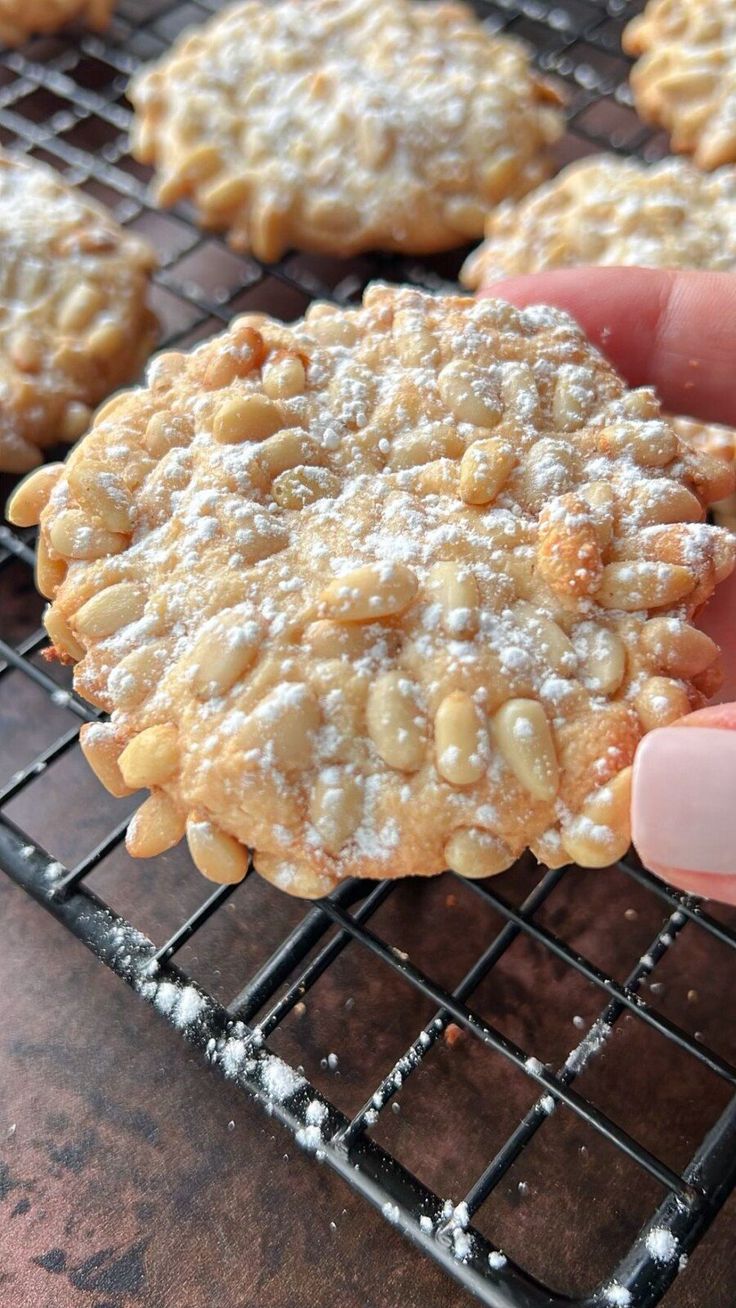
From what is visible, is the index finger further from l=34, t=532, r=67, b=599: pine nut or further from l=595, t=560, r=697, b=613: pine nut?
l=34, t=532, r=67, b=599: pine nut

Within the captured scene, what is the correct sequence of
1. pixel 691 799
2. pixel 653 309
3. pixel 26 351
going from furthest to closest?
1. pixel 26 351
2. pixel 653 309
3. pixel 691 799

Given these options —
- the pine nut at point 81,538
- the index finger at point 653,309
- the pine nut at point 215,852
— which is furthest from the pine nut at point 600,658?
the index finger at point 653,309

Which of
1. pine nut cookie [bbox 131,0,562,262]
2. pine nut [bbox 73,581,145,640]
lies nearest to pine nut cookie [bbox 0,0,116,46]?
pine nut cookie [bbox 131,0,562,262]

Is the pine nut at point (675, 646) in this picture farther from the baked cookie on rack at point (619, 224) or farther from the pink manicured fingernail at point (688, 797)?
the baked cookie on rack at point (619, 224)

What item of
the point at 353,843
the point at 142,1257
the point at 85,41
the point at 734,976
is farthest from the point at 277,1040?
the point at 85,41

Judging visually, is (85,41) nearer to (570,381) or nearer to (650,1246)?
(570,381)

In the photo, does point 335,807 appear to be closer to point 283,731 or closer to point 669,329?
point 283,731

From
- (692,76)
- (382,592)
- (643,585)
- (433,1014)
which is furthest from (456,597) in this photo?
(692,76)
